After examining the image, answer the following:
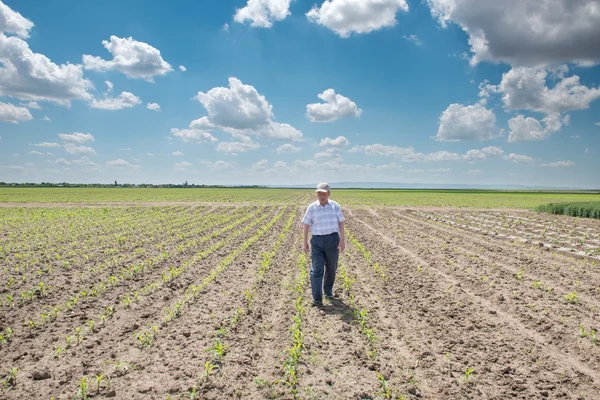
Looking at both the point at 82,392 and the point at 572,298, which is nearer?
the point at 82,392

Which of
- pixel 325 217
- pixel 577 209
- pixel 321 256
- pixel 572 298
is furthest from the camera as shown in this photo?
pixel 577 209

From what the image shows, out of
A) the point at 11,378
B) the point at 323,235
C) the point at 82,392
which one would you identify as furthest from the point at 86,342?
the point at 323,235

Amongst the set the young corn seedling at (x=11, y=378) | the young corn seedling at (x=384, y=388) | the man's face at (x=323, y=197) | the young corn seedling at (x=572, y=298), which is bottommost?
the young corn seedling at (x=11, y=378)

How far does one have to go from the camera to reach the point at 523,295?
24.6 feet

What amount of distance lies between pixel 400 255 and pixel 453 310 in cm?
492

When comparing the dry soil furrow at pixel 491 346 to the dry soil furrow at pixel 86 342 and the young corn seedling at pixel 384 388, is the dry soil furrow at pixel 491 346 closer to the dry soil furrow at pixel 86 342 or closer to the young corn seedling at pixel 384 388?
the young corn seedling at pixel 384 388

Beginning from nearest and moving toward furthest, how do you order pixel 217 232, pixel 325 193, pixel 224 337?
pixel 224 337 < pixel 325 193 < pixel 217 232

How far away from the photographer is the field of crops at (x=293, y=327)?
436 cm

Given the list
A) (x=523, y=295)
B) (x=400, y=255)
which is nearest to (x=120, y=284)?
(x=400, y=255)

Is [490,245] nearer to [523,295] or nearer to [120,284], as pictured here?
[523,295]

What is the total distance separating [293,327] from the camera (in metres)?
5.89

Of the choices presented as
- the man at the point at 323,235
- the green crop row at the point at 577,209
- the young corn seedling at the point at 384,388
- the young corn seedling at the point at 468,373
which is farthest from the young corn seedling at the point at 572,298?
the green crop row at the point at 577,209

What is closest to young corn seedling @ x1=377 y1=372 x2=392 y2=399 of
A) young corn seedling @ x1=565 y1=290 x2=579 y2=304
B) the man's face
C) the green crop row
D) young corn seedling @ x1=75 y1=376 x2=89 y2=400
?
the man's face

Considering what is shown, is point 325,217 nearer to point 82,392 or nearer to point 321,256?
point 321,256
